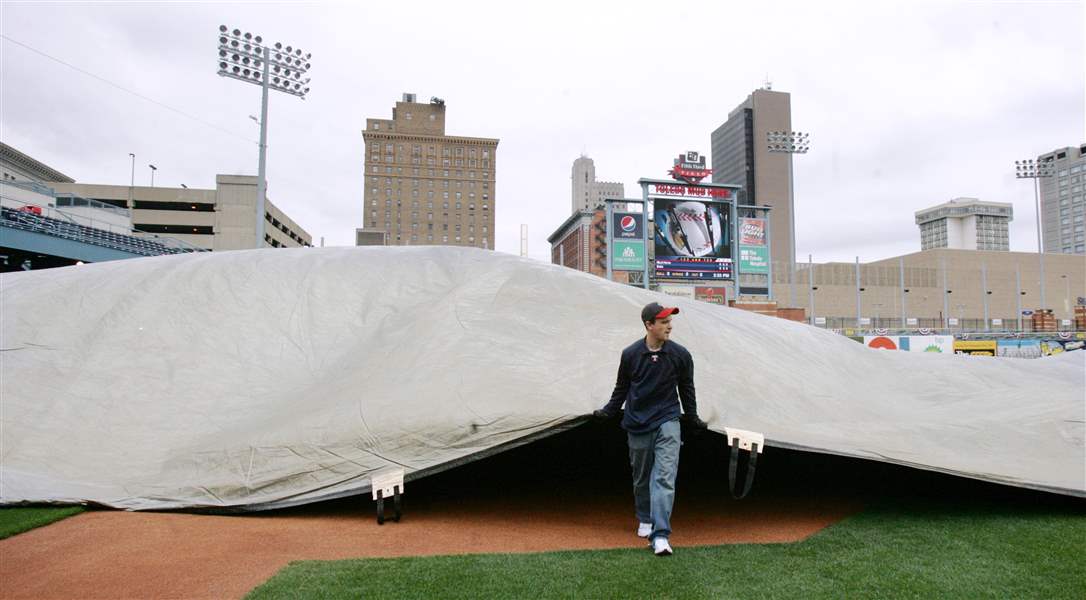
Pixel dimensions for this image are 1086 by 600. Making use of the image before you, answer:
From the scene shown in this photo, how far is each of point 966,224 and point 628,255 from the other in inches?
5909

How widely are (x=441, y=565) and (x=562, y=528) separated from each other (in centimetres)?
106

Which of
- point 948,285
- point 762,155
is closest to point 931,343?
point 948,285

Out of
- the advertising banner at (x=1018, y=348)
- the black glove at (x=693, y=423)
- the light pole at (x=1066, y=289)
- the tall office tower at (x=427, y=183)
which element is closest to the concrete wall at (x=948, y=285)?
the light pole at (x=1066, y=289)

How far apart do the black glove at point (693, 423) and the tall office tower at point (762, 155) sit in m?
131

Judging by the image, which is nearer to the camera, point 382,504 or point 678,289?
point 382,504

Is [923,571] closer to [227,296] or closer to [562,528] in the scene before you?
[562,528]

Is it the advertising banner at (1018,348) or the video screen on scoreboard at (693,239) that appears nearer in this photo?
the advertising banner at (1018,348)

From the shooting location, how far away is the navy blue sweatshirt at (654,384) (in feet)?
11.6

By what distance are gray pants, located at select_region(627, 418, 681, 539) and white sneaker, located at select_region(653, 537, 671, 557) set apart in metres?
0.02

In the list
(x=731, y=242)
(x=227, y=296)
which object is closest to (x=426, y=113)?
(x=731, y=242)

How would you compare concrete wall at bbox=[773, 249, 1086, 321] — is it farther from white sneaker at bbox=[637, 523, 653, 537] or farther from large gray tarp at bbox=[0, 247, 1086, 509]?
white sneaker at bbox=[637, 523, 653, 537]

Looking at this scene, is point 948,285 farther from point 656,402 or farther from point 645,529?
point 656,402

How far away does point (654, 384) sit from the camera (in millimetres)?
3529

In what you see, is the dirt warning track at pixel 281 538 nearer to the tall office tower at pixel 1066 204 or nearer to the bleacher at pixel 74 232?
the bleacher at pixel 74 232
